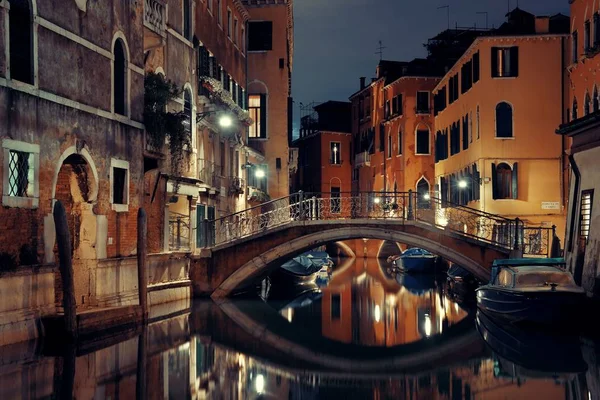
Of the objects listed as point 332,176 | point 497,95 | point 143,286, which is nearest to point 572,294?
point 143,286

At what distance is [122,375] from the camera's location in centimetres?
1357

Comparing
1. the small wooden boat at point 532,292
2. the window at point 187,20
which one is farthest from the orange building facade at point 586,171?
the window at point 187,20

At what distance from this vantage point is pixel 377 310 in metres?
25.5

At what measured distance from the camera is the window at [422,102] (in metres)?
45.5

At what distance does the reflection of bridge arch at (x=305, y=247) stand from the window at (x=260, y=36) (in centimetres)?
1578

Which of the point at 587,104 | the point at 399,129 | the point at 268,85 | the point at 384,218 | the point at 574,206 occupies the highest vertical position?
the point at 268,85

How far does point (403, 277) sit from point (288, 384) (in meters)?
27.4

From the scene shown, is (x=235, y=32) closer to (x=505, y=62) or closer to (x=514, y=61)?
(x=505, y=62)

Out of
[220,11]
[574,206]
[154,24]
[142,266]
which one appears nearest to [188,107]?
[154,24]

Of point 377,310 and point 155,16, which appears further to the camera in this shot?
point 377,310

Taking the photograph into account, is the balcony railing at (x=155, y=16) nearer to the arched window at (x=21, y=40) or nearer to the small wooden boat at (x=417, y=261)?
the arched window at (x=21, y=40)

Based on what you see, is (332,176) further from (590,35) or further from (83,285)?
(83,285)

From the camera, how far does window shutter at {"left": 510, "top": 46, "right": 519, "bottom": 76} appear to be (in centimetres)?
3098

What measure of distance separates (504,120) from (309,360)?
1699 cm
